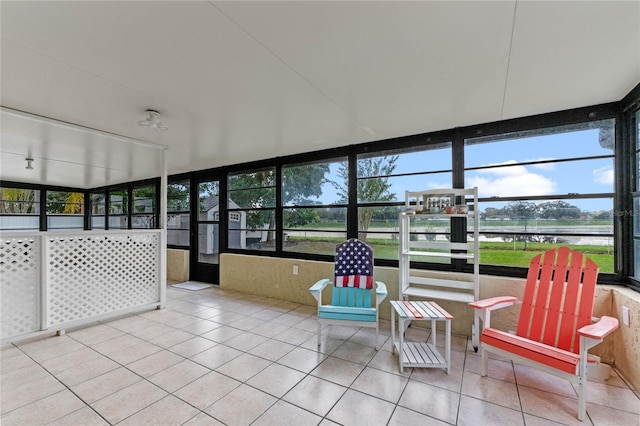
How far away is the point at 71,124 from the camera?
3.07m

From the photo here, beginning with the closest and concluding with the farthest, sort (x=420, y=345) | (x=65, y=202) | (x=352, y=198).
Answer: (x=420, y=345) < (x=352, y=198) < (x=65, y=202)

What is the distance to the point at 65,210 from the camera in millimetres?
8023

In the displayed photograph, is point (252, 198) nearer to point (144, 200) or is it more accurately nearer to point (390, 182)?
point (390, 182)

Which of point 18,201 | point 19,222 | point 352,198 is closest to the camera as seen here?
point 352,198

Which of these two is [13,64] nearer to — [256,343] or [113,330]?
[113,330]

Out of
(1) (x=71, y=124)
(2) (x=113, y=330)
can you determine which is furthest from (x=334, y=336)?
(1) (x=71, y=124)

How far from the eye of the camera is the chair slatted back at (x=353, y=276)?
3168 mm

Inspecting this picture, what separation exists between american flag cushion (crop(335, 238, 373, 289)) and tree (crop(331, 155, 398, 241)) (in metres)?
0.65

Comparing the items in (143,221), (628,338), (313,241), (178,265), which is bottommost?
(178,265)

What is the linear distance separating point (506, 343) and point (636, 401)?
91 centimetres

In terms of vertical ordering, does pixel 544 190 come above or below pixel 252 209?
above

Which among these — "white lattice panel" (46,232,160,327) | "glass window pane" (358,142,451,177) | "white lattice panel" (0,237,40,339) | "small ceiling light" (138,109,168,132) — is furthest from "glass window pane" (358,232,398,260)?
"white lattice panel" (0,237,40,339)

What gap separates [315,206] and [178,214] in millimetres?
3726

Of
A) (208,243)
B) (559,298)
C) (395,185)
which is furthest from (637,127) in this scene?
(208,243)
